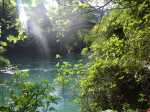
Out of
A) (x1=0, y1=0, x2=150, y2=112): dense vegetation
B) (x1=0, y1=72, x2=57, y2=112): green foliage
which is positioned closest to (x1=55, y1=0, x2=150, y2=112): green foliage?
(x1=0, y1=0, x2=150, y2=112): dense vegetation

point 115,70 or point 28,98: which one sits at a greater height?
point 115,70

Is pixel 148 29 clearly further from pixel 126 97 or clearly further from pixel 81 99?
pixel 81 99

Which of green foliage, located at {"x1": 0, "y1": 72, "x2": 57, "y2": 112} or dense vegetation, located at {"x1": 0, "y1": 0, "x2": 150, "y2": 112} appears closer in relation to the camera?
green foliage, located at {"x1": 0, "y1": 72, "x2": 57, "y2": 112}

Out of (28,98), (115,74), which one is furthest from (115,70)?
(28,98)

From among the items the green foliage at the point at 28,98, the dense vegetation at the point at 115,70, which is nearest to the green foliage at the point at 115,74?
the dense vegetation at the point at 115,70

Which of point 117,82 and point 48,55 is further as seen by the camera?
point 48,55

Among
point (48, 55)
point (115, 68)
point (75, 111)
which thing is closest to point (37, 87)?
point (115, 68)

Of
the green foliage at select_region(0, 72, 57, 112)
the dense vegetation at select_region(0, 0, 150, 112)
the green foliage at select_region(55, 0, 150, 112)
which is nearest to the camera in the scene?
the green foliage at select_region(0, 72, 57, 112)

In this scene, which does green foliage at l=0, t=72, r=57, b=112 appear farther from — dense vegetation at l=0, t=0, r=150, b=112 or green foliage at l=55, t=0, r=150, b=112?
green foliage at l=55, t=0, r=150, b=112

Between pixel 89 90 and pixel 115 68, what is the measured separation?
2.03 ft

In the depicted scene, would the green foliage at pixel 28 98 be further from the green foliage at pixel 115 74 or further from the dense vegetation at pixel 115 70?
the green foliage at pixel 115 74

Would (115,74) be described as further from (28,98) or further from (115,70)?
(28,98)

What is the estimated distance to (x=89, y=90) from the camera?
6.72 meters

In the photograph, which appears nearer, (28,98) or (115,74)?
(28,98)
